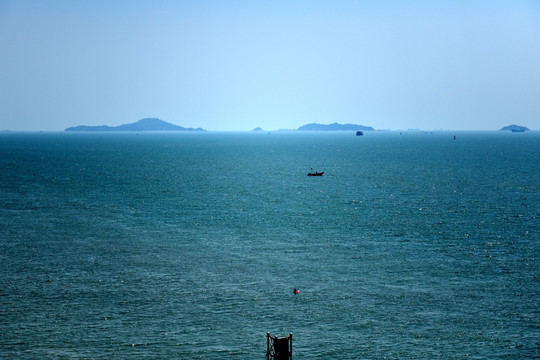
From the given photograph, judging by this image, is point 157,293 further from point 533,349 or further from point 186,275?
point 533,349

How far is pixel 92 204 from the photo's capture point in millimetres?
125438

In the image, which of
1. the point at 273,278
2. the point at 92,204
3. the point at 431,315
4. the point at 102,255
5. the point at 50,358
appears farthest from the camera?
the point at 92,204

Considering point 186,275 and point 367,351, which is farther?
point 186,275

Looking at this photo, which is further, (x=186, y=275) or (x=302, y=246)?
(x=302, y=246)

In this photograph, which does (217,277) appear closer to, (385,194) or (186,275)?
(186,275)

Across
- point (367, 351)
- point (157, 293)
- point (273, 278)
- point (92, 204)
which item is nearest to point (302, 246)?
point (273, 278)

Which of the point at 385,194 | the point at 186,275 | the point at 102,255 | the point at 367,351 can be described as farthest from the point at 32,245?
the point at 385,194

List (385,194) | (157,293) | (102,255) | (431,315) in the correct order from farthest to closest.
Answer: (385,194) < (102,255) < (157,293) < (431,315)

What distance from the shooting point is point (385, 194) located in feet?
474

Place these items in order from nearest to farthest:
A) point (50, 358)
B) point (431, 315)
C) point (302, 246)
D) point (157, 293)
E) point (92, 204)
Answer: point (50, 358)
point (431, 315)
point (157, 293)
point (302, 246)
point (92, 204)

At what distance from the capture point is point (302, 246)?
87.0 metres

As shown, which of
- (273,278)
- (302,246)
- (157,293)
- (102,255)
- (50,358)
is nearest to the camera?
(50,358)

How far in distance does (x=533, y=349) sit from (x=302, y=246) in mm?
42294

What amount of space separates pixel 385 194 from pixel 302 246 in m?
63.7
